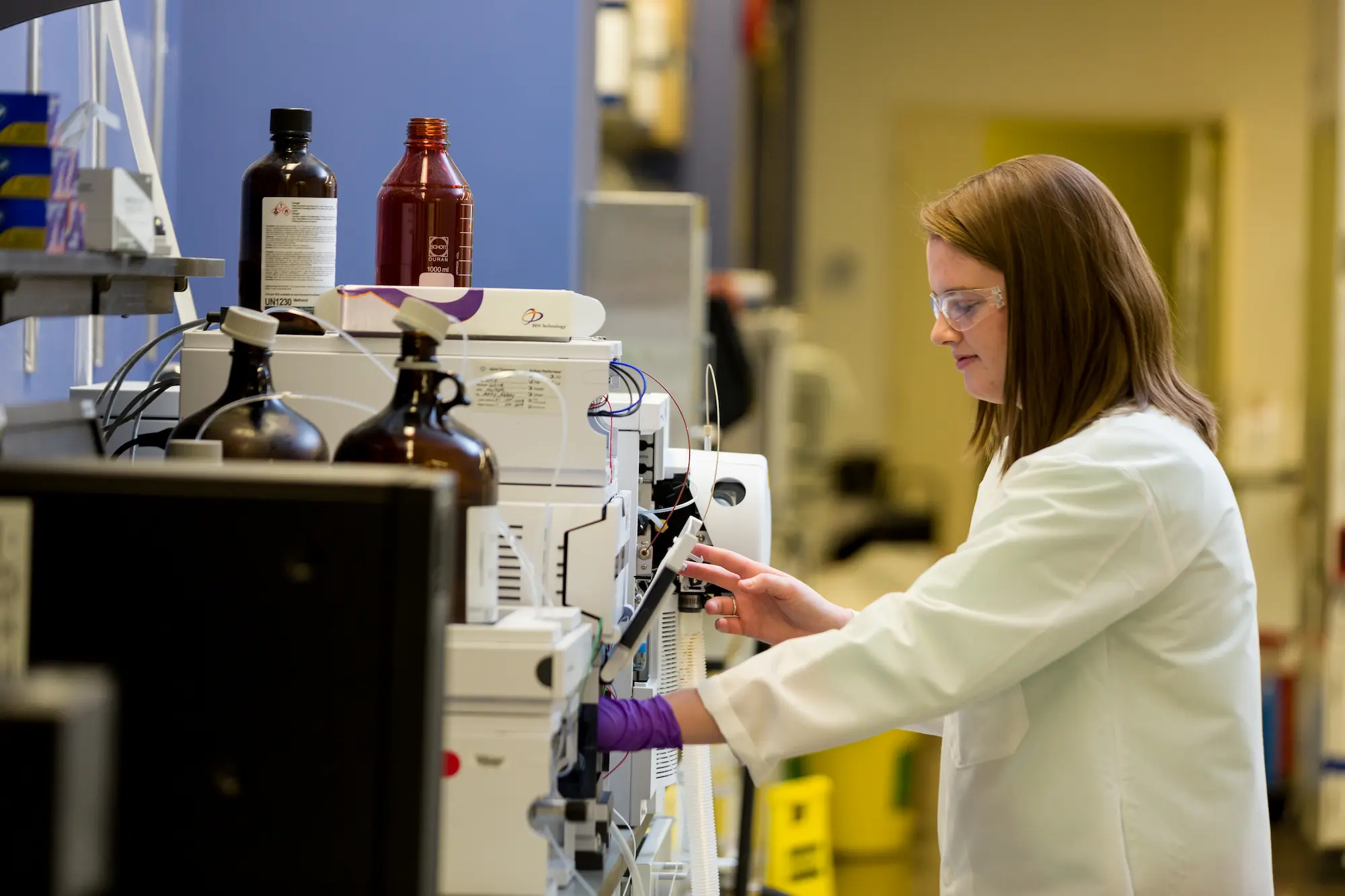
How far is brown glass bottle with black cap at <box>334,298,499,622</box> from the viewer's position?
1.08 m

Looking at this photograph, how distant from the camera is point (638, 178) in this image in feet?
17.6

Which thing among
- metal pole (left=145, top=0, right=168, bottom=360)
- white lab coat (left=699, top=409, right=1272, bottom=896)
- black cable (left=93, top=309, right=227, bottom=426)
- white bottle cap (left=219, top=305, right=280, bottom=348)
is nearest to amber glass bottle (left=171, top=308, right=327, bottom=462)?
white bottle cap (left=219, top=305, right=280, bottom=348)

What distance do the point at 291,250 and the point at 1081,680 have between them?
918 mm

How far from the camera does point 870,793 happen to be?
4.32m

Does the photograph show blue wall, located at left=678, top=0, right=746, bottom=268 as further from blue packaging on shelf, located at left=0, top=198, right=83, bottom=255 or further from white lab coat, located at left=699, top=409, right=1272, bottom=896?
blue packaging on shelf, located at left=0, top=198, right=83, bottom=255

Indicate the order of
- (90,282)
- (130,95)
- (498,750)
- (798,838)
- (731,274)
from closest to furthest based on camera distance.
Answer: (498,750) → (90,282) → (130,95) → (798,838) → (731,274)

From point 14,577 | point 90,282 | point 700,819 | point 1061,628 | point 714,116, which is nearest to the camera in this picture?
point 14,577

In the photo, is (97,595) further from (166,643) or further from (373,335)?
(373,335)

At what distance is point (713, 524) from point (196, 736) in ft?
3.00

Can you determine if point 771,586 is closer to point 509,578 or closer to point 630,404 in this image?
point 630,404

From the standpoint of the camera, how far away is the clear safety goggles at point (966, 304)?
153cm


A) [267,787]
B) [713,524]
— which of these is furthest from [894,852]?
[267,787]

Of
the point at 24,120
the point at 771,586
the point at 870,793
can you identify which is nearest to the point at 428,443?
the point at 24,120

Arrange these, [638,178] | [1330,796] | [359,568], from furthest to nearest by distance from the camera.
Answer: [638,178], [1330,796], [359,568]
